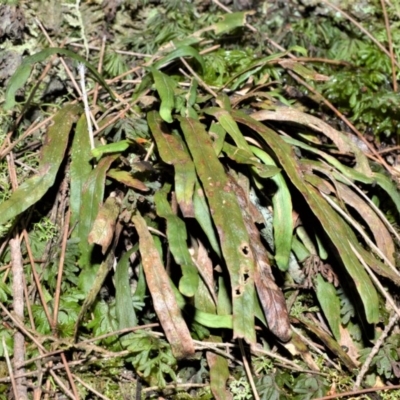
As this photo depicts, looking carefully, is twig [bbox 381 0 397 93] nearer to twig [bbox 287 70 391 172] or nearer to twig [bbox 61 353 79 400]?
twig [bbox 287 70 391 172]

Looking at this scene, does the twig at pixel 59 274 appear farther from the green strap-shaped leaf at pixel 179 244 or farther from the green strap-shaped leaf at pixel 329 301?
the green strap-shaped leaf at pixel 329 301

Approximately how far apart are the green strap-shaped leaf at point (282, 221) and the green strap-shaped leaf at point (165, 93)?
17.5 inches

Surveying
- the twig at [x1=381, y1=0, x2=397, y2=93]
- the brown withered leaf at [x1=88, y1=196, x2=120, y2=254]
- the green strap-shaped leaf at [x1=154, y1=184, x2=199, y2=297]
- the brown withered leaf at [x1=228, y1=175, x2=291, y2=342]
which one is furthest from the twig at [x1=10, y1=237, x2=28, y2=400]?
the twig at [x1=381, y1=0, x2=397, y2=93]

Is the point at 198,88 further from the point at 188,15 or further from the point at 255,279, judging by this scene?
the point at 255,279

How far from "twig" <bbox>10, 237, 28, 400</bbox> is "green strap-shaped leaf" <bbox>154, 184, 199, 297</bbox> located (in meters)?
0.54

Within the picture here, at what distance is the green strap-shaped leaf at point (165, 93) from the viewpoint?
215 cm

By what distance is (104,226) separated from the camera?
6.60 ft

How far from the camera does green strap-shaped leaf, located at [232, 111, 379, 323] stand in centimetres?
198

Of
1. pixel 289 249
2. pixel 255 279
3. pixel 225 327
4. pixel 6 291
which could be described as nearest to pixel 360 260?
pixel 289 249

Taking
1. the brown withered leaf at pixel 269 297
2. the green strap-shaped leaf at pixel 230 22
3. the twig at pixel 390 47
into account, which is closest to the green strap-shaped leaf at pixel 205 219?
the brown withered leaf at pixel 269 297

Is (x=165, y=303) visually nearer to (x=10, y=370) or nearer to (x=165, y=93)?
(x=10, y=370)

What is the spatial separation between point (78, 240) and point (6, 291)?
303 mm

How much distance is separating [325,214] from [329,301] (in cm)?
32

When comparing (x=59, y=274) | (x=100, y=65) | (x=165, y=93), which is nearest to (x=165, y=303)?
(x=59, y=274)
